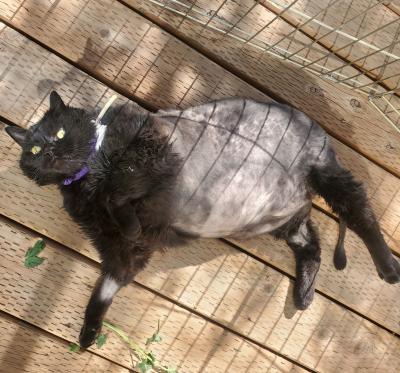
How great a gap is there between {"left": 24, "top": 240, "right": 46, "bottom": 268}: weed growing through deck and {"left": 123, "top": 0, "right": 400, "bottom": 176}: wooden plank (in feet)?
4.11

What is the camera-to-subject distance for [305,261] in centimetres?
229

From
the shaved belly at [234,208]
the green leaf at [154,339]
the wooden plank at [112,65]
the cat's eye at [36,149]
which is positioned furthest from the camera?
the green leaf at [154,339]

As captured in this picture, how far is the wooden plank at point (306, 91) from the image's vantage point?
2.24 m

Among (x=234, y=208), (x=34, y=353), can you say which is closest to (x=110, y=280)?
(x=34, y=353)

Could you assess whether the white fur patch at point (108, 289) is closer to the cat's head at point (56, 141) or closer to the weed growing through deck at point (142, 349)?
the weed growing through deck at point (142, 349)

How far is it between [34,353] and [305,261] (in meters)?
1.43

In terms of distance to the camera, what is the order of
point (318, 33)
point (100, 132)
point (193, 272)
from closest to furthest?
point (100, 132) < point (193, 272) < point (318, 33)

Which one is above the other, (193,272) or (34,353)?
(193,272)

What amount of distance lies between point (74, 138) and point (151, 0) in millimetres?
833

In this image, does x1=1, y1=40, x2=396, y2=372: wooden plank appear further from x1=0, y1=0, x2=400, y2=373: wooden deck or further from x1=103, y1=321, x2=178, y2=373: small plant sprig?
x1=103, y1=321, x2=178, y2=373: small plant sprig

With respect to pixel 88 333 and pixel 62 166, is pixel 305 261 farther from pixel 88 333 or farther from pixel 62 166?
pixel 62 166

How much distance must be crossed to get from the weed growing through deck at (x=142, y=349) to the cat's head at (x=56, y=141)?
82 centimetres

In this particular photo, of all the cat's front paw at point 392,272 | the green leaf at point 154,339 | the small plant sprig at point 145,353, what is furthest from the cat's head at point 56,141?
the cat's front paw at point 392,272

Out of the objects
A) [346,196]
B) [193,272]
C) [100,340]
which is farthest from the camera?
[193,272]
